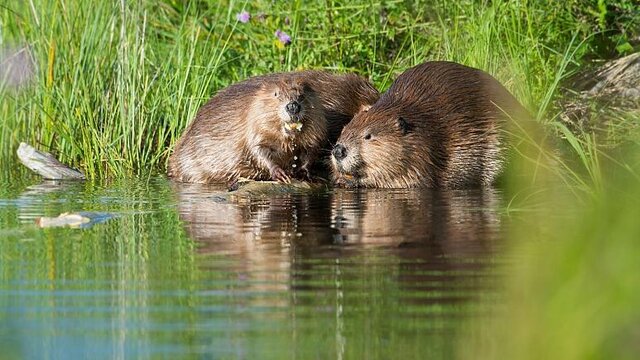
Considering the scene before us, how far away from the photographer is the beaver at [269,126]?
7.57 meters

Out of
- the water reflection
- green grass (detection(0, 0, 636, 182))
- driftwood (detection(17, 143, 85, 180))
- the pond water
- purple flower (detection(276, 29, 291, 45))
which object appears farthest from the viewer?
purple flower (detection(276, 29, 291, 45))

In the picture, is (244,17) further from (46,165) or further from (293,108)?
(46,165)

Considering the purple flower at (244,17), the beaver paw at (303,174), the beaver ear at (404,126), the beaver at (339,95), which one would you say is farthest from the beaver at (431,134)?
the purple flower at (244,17)

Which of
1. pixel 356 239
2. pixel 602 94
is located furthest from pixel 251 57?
pixel 356 239

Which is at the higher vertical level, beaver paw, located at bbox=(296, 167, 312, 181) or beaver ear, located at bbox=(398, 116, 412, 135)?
beaver ear, located at bbox=(398, 116, 412, 135)

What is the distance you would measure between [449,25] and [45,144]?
2.73 m

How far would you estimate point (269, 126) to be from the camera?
769 cm

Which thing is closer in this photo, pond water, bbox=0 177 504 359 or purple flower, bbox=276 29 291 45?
pond water, bbox=0 177 504 359

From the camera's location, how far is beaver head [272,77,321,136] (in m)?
7.46

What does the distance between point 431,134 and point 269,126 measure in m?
0.93

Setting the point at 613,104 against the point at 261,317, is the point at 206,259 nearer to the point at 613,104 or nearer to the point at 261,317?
the point at 261,317

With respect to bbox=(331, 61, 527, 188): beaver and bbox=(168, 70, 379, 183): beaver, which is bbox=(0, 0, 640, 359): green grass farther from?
bbox=(168, 70, 379, 183): beaver

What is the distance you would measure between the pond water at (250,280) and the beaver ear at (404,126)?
1.17m

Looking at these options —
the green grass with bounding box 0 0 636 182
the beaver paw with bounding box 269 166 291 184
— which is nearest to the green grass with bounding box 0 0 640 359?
the green grass with bounding box 0 0 636 182
